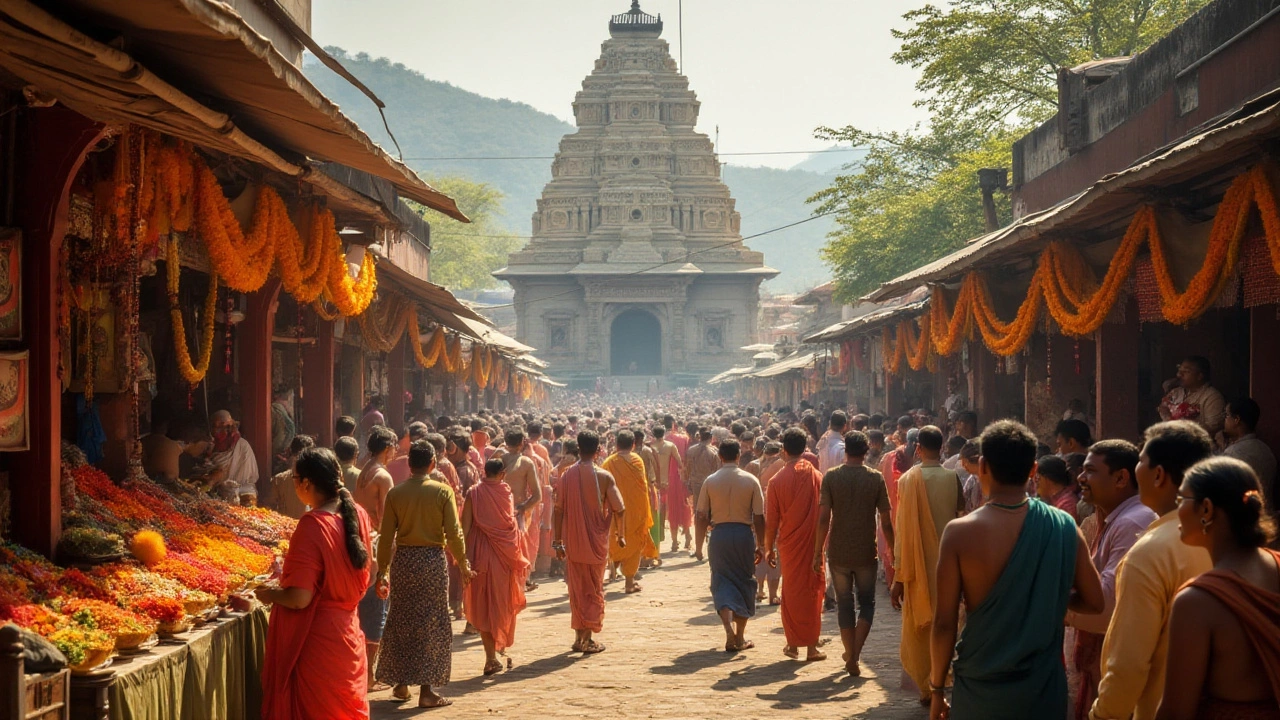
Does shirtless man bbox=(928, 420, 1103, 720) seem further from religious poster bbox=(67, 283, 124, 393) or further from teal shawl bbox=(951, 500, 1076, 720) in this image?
religious poster bbox=(67, 283, 124, 393)

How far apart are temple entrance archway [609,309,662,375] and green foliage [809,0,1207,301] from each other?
29.1 meters

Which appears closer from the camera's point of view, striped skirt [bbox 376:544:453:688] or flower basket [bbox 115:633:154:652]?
flower basket [bbox 115:633:154:652]

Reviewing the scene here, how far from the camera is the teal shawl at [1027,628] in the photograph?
4531mm

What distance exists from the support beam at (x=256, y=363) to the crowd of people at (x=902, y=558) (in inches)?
26.4

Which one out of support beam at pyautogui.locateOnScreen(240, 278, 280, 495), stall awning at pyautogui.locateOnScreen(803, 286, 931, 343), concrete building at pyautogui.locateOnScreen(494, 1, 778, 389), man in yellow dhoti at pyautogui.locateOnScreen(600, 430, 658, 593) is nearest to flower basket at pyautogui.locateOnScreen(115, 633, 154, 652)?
support beam at pyautogui.locateOnScreen(240, 278, 280, 495)

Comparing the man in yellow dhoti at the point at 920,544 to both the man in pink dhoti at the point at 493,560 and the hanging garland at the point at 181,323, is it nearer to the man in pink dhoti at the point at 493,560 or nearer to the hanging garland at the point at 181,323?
the man in pink dhoti at the point at 493,560

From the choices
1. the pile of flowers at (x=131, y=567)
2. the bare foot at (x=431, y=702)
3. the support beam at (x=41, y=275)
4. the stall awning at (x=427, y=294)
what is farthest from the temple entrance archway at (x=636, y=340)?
the support beam at (x=41, y=275)

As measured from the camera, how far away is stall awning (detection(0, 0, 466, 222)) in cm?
443

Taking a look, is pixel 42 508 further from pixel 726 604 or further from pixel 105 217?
pixel 726 604

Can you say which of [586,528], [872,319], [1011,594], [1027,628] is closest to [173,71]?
[1011,594]

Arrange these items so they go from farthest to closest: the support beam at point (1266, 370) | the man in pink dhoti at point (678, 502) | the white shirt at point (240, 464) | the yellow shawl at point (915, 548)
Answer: the man in pink dhoti at point (678, 502) < the white shirt at point (240, 464) < the support beam at point (1266, 370) < the yellow shawl at point (915, 548)

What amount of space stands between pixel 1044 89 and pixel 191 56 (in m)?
24.1

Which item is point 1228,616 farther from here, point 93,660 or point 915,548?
point 915,548

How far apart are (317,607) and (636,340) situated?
54.1m
